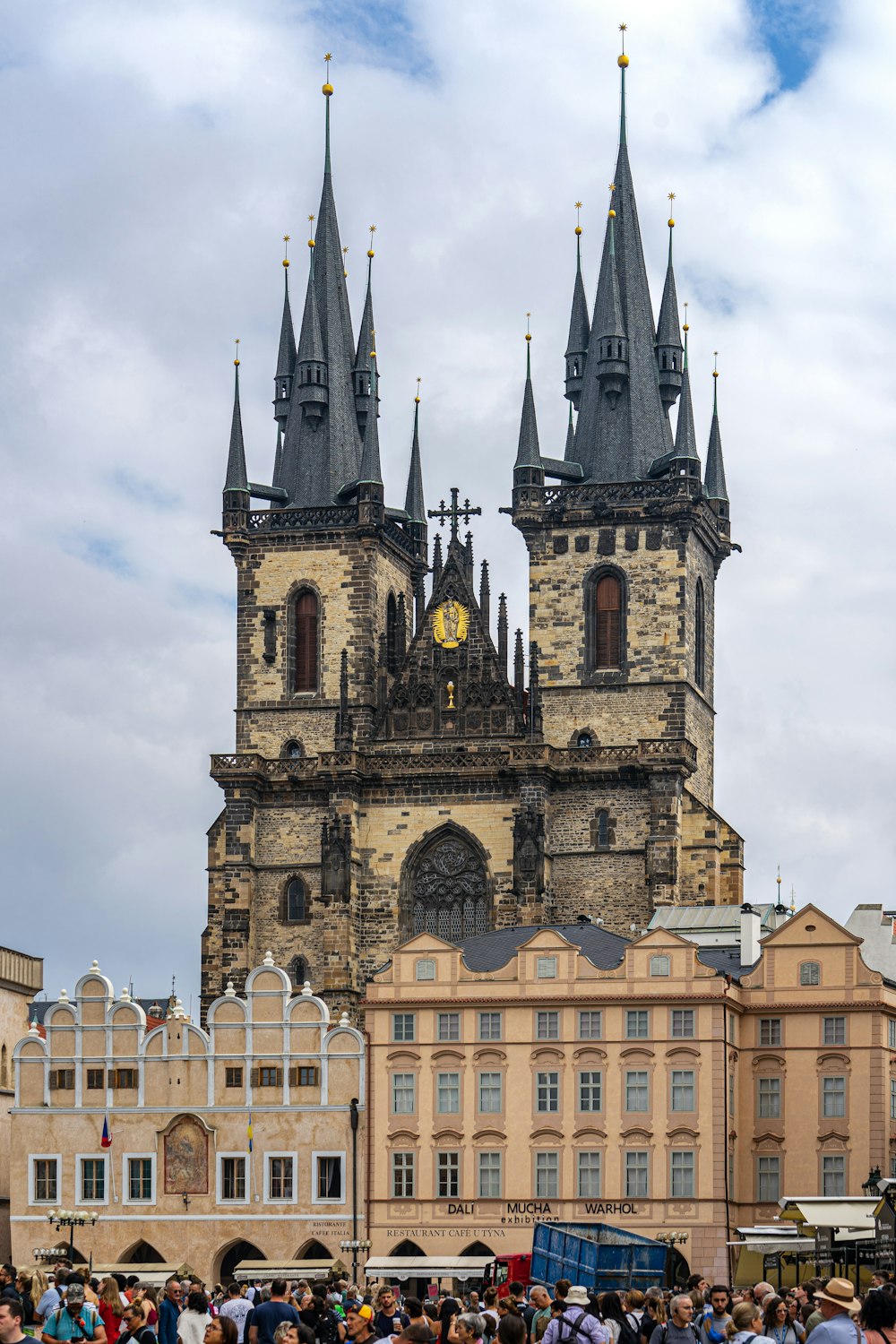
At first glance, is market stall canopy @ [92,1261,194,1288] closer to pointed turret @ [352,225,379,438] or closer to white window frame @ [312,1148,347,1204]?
white window frame @ [312,1148,347,1204]

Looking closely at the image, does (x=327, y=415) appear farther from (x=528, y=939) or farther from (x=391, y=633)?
(x=528, y=939)

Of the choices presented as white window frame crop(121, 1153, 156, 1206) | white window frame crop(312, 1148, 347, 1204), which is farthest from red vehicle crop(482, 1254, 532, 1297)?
white window frame crop(121, 1153, 156, 1206)

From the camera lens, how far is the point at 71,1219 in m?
65.4

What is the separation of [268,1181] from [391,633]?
24.1m

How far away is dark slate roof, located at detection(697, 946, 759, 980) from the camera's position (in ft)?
229

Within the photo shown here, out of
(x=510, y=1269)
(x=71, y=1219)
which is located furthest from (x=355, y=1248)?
(x=510, y=1269)

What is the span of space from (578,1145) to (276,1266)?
778cm

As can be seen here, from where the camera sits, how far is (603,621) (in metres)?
83.9

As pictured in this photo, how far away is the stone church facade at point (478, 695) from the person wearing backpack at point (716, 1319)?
175 feet

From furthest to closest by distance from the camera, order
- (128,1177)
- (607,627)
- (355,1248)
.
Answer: (607,627) < (128,1177) < (355,1248)

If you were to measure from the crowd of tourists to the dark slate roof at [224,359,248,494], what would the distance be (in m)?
58.5

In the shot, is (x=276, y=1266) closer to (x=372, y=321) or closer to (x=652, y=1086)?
(x=652, y=1086)

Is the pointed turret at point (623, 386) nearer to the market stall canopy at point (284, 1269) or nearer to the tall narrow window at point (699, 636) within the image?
the tall narrow window at point (699, 636)

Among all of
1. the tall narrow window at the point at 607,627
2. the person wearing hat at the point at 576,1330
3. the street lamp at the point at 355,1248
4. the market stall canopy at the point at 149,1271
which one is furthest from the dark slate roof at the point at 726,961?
the person wearing hat at the point at 576,1330
